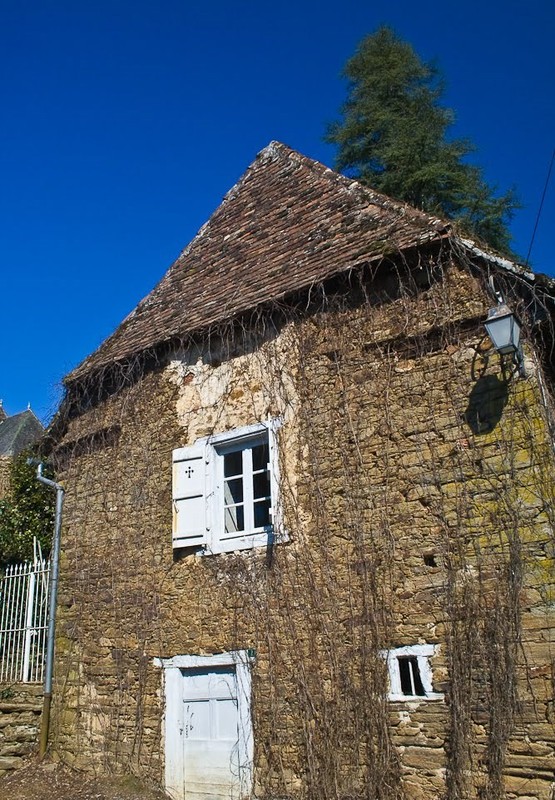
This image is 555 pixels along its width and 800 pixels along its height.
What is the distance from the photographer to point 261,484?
746cm

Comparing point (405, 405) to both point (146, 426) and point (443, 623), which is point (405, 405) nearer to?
point (443, 623)

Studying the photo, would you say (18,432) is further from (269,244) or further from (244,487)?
(244,487)

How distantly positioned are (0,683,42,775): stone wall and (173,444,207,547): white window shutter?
3.13 metres

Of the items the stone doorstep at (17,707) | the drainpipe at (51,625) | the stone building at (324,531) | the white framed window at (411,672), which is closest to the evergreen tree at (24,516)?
the drainpipe at (51,625)

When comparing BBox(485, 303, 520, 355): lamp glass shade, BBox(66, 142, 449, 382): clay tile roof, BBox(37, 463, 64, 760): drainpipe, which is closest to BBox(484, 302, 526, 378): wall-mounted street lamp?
BBox(485, 303, 520, 355): lamp glass shade

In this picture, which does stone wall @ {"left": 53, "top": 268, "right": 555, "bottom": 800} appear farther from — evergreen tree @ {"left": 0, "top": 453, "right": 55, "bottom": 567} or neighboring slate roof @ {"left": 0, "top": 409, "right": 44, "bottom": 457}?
neighboring slate roof @ {"left": 0, "top": 409, "right": 44, "bottom": 457}

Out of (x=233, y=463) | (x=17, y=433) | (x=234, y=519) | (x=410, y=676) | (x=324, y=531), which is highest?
(x=17, y=433)

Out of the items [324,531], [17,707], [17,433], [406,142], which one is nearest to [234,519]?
[324,531]

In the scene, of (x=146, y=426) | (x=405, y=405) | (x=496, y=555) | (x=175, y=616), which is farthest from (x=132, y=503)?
(x=496, y=555)

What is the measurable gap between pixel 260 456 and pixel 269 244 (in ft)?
9.94

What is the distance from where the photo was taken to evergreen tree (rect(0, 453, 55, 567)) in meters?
10.8

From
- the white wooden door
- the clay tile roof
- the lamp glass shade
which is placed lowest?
the white wooden door

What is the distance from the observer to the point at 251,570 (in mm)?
6949

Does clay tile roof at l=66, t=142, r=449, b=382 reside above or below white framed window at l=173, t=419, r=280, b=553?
above
